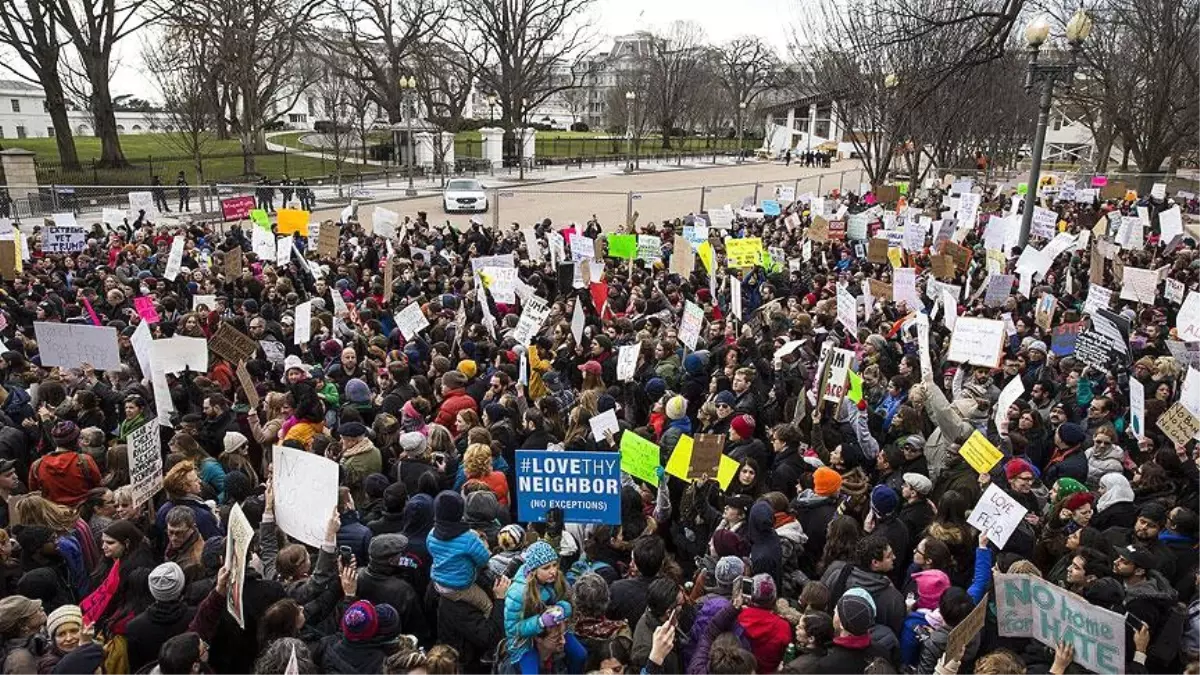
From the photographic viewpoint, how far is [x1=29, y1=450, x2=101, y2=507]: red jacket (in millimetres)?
5688

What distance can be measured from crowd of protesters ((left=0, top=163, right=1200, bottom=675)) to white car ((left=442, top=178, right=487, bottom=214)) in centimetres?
2016

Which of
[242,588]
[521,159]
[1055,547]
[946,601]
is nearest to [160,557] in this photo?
[242,588]

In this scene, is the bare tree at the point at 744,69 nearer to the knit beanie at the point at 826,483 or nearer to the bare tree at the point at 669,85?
the bare tree at the point at 669,85

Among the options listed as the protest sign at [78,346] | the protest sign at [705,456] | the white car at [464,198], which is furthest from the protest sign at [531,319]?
the white car at [464,198]

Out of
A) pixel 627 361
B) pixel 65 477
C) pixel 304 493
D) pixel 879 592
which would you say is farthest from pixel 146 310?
pixel 879 592

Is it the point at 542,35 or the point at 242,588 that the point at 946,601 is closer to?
the point at 242,588

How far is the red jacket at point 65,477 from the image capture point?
569 centimetres

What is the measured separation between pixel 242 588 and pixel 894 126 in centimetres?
2530

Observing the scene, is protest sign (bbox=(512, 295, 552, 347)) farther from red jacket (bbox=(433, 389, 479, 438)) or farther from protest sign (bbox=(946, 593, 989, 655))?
protest sign (bbox=(946, 593, 989, 655))

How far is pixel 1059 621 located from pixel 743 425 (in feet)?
9.11

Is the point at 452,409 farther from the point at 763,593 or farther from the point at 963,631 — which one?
the point at 963,631

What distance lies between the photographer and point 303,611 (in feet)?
13.5

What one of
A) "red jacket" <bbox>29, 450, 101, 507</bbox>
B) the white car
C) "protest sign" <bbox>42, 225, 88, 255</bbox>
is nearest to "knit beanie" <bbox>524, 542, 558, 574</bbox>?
"red jacket" <bbox>29, 450, 101, 507</bbox>

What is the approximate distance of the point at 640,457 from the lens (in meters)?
5.73
